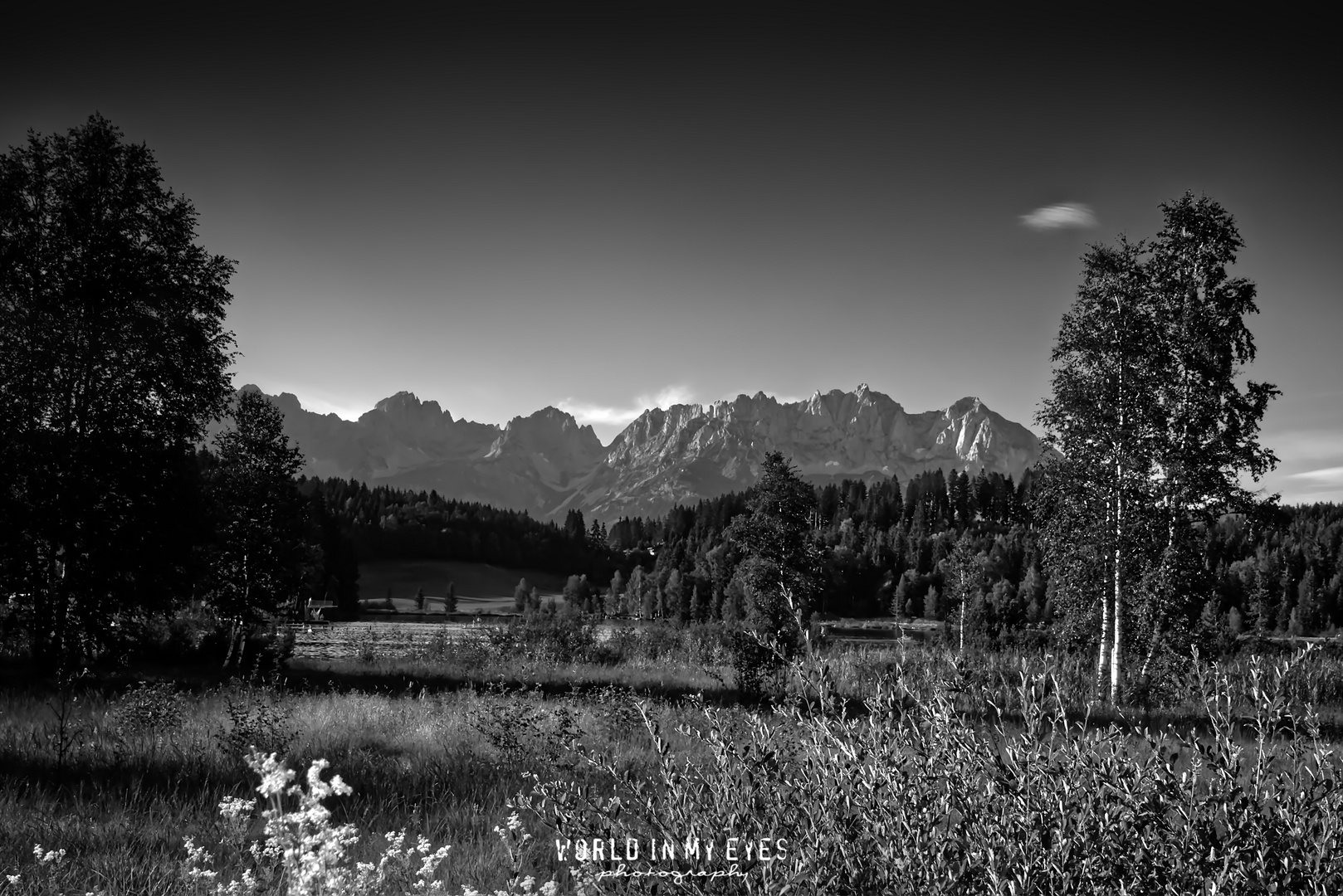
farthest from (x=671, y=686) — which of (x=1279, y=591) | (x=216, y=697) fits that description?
(x=1279, y=591)

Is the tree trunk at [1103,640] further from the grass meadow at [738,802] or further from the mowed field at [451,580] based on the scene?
the mowed field at [451,580]

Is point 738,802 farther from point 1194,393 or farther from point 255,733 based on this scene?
point 1194,393

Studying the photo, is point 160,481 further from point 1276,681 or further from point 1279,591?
point 1279,591

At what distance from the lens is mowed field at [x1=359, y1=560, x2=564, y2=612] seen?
129 m

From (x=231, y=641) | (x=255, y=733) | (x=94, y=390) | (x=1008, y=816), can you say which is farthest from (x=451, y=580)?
(x=1008, y=816)

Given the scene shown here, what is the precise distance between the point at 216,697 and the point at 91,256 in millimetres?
11212

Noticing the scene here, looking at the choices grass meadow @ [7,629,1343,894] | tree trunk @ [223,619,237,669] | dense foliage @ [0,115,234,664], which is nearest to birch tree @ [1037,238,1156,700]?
grass meadow @ [7,629,1343,894]

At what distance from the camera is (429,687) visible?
16891 millimetres

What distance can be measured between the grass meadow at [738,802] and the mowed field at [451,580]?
376ft

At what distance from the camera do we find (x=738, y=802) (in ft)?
8.77

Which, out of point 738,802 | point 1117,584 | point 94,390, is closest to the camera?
point 738,802

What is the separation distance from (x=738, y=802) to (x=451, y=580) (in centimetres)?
14885

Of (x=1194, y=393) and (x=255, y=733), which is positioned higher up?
(x=1194, y=393)

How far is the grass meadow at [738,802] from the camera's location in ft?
7.95
